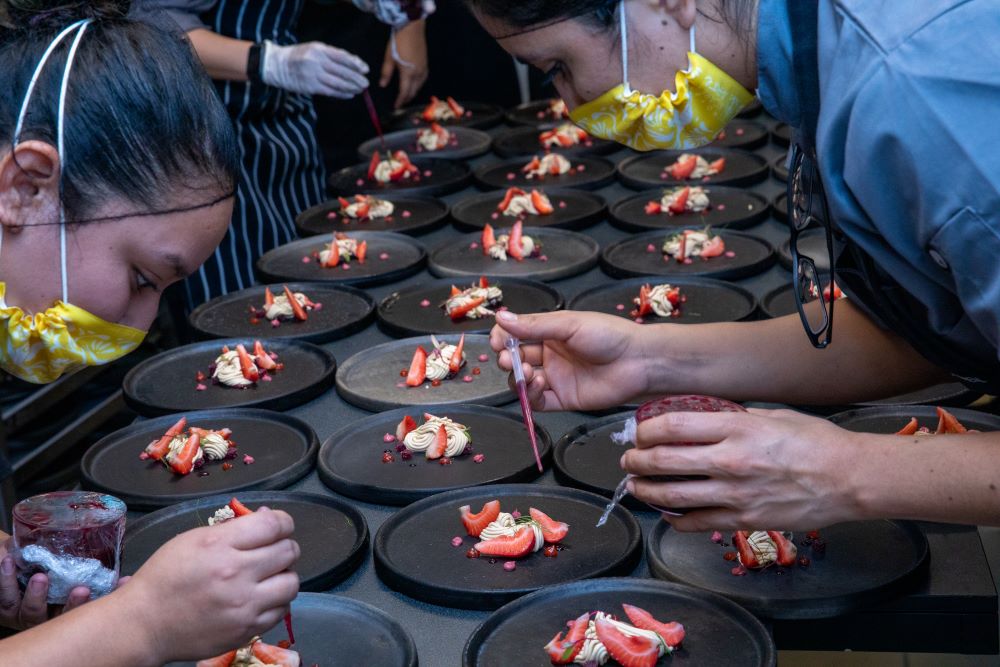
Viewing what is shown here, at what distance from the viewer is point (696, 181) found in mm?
4340

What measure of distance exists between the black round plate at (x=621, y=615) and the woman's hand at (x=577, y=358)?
516 millimetres

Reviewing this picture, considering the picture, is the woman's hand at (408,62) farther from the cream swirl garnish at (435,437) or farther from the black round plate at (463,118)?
the cream swirl garnish at (435,437)

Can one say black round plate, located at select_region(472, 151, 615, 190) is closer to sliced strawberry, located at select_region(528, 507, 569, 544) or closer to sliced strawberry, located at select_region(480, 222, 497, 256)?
sliced strawberry, located at select_region(480, 222, 497, 256)

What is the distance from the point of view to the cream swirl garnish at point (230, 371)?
301cm

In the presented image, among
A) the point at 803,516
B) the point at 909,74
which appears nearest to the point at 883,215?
the point at 909,74

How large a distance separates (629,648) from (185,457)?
47.1 inches

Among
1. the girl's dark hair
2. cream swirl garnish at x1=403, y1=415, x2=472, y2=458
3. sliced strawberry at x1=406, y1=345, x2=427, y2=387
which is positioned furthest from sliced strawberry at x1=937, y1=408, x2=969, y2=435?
the girl's dark hair

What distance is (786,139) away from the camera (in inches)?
190

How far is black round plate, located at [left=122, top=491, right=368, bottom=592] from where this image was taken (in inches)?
83.8

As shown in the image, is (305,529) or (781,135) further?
(781,135)

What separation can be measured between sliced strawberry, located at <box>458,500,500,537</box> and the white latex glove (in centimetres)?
263

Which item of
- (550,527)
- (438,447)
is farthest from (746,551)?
(438,447)

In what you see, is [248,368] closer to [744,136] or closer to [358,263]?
[358,263]

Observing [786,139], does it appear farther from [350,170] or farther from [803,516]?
[803,516]
